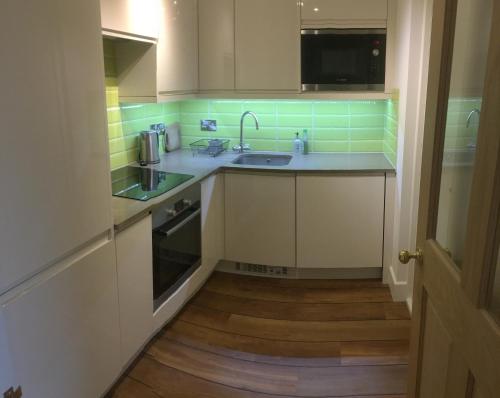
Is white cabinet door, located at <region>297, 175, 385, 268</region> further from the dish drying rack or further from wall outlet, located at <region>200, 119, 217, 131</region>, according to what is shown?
wall outlet, located at <region>200, 119, 217, 131</region>

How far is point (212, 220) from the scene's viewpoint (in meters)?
3.31

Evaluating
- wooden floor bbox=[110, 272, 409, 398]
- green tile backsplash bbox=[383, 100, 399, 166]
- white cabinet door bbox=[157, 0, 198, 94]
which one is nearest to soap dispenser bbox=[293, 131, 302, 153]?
green tile backsplash bbox=[383, 100, 399, 166]

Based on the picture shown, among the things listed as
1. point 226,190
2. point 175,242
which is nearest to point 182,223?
point 175,242

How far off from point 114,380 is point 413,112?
2119 millimetres

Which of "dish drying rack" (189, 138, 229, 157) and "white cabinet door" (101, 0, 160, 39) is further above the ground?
"white cabinet door" (101, 0, 160, 39)

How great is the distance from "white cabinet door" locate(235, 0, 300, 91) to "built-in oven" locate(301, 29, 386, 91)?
0.29 ft

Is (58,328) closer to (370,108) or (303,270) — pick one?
(303,270)

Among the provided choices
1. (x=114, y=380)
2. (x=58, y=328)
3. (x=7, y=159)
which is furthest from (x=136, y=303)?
(x=7, y=159)

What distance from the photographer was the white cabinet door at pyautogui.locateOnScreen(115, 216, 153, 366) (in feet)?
7.23

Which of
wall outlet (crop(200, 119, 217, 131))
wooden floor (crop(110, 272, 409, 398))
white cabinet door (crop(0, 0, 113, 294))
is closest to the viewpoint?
white cabinet door (crop(0, 0, 113, 294))

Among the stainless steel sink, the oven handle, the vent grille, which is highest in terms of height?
the stainless steel sink

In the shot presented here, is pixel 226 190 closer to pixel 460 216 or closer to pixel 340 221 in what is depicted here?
pixel 340 221

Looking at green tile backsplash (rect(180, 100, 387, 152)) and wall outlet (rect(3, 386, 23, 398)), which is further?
green tile backsplash (rect(180, 100, 387, 152))

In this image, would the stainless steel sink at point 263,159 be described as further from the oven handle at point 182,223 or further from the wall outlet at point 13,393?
the wall outlet at point 13,393
